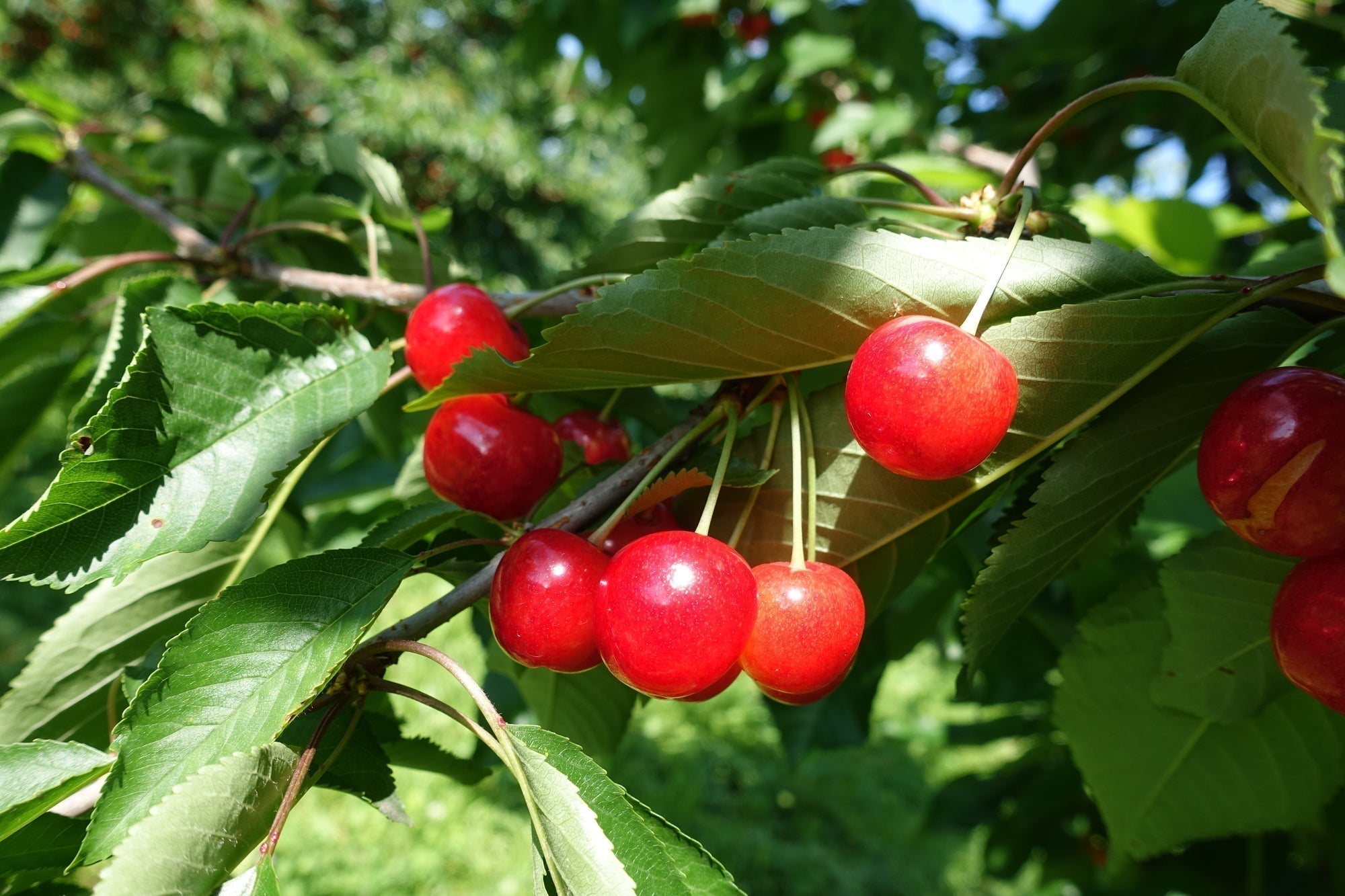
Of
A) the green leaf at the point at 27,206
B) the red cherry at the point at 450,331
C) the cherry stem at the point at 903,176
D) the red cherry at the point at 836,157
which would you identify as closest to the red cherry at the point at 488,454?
the red cherry at the point at 450,331

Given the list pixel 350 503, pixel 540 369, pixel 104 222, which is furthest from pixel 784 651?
pixel 350 503

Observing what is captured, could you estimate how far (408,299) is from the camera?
4.43 ft

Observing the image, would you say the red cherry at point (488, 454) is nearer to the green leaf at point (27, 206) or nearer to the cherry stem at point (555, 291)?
the cherry stem at point (555, 291)

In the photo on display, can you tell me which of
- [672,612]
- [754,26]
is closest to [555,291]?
[672,612]

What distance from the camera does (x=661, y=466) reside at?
894 mm

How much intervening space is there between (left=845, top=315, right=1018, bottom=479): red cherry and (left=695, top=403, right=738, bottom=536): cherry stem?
0.55 ft

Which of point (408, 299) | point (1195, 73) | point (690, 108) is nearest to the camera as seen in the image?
point (1195, 73)

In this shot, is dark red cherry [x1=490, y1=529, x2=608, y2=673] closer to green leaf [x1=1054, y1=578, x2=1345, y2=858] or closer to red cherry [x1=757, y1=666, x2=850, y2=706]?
red cherry [x1=757, y1=666, x2=850, y2=706]

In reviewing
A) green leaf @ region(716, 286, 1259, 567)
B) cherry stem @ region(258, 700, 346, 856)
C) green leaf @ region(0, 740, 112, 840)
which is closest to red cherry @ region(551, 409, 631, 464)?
green leaf @ region(716, 286, 1259, 567)

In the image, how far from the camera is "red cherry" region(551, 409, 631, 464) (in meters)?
1.14

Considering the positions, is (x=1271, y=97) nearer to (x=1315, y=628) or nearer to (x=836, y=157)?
(x=1315, y=628)

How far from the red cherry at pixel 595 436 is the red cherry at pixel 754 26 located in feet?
10.2

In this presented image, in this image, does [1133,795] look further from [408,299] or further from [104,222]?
[104,222]

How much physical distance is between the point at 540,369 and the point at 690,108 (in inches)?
120
